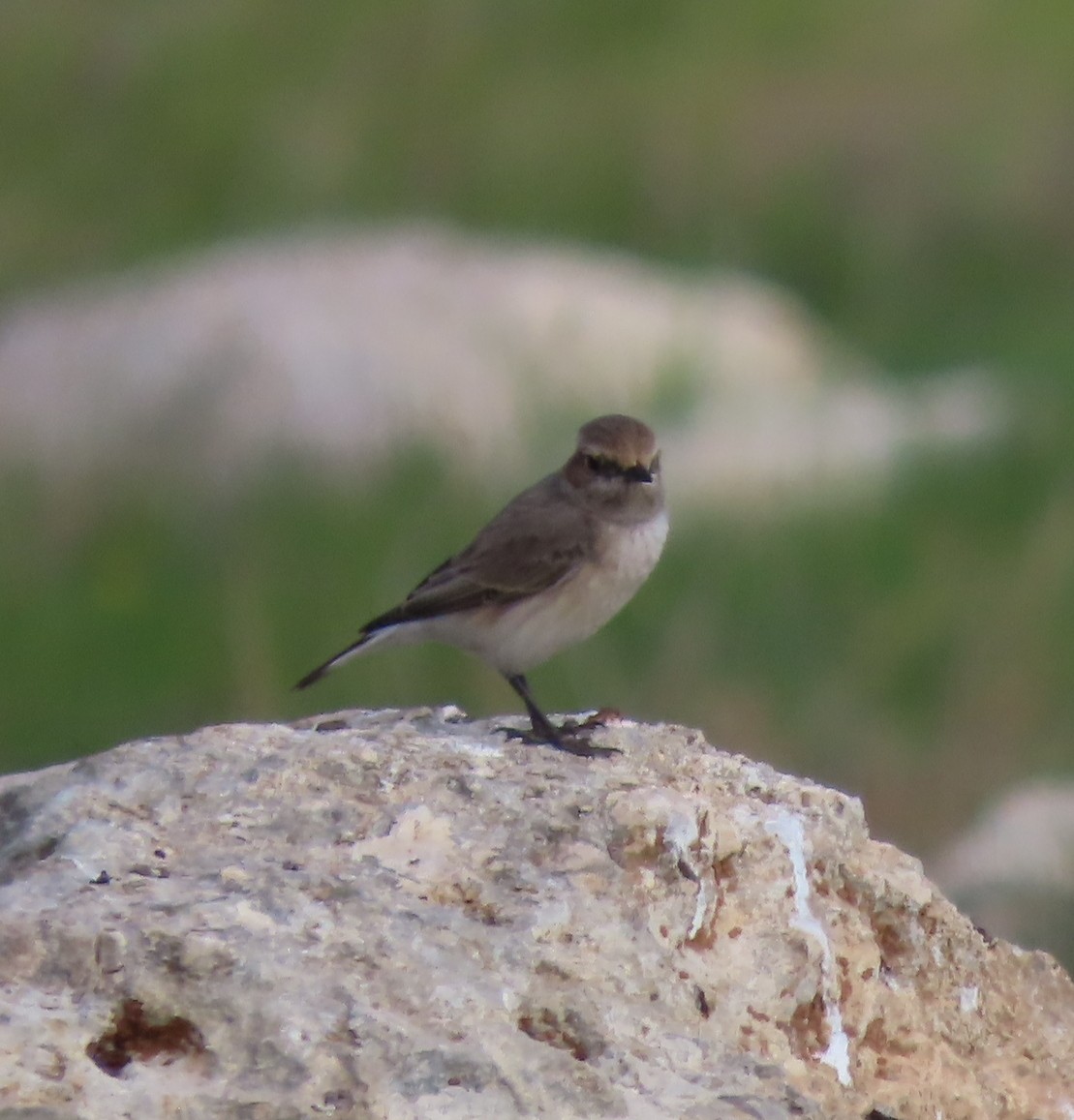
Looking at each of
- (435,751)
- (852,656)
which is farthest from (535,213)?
(435,751)

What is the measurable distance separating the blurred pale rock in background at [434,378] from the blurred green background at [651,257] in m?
0.35

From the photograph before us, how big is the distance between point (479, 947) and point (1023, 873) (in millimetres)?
4194

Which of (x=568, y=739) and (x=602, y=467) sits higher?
(x=602, y=467)

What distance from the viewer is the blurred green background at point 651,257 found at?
1459 centimetres

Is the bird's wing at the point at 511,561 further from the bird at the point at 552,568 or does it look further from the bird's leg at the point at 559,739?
the bird's leg at the point at 559,739

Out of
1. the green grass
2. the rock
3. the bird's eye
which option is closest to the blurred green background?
the green grass

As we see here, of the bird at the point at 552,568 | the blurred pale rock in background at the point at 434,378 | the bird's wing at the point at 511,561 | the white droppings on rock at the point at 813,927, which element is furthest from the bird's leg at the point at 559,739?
the blurred pale rock in background at the point at 434,378

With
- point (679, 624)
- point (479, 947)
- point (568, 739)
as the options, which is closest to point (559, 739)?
point (568, 739)

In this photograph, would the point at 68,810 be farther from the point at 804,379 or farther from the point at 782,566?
the point at 804,379

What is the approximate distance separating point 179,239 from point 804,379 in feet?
26.8

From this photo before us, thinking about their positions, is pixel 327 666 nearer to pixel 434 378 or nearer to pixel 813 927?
pixel 813 927

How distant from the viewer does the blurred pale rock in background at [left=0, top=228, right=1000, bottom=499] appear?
1819 cm

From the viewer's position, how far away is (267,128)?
26.8 m

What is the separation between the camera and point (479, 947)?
5051mm
